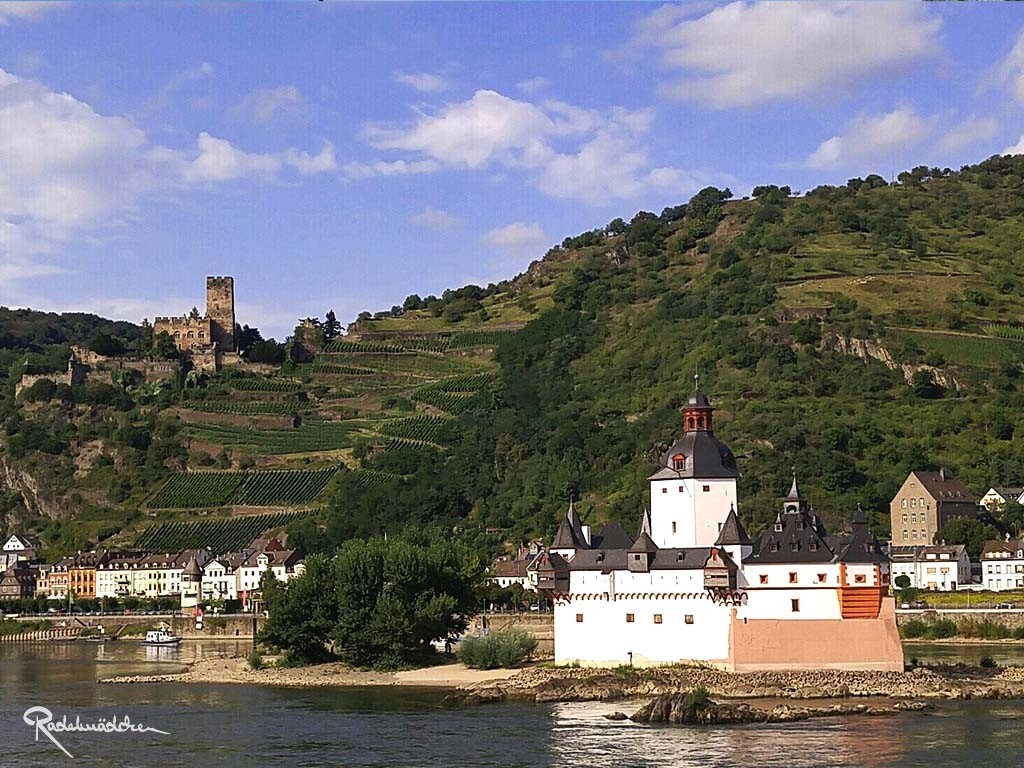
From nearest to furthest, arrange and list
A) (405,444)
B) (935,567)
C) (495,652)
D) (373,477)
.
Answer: (495,652)
(935,567)
(373,477)
(405,444)

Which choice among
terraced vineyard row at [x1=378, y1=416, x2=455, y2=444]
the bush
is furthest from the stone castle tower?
the bush

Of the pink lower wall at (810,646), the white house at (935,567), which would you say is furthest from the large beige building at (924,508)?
the pink lower wall at (810,646)

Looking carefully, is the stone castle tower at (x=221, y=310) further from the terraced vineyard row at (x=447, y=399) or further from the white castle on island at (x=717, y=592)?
the white castle on island at (x=717, y=592)

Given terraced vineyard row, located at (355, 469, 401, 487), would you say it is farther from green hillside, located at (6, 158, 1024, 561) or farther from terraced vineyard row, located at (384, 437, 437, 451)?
terraced vineyard row, located at (384, 437, 437, 451)

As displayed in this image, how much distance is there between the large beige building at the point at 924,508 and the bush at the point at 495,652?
155ft

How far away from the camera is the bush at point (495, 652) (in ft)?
236

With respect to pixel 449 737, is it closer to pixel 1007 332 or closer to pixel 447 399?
pixel 1007 332

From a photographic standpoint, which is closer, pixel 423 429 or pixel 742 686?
pixel 742 686

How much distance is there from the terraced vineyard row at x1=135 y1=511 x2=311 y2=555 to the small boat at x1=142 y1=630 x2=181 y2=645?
2459cm

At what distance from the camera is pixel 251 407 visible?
16275 centimetres

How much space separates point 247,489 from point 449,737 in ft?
304

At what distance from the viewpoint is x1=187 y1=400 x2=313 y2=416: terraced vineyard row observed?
16112cm

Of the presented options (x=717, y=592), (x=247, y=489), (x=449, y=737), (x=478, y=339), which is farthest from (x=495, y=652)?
(x=478, y=339)

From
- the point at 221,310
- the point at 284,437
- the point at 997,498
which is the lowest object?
the point at 997,498
